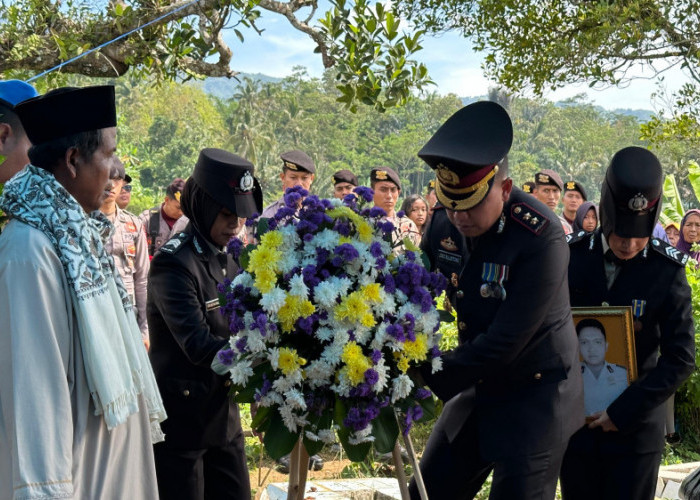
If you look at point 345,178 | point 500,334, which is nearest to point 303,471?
point 500,334

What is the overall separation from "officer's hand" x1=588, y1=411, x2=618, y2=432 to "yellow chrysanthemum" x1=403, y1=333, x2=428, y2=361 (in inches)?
50.2

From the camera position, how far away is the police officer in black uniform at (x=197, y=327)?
364 centimetres

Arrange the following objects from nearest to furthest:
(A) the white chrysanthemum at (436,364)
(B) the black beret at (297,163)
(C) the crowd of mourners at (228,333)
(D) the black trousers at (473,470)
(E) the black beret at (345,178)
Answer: (C) the crowd of mourners at (228,333) → (A) the white chrysanthemum at (436,364) → (D) the black trousers at (473,470) → (B) the black beret at (297,163) → (E) the black beret at (345,178)

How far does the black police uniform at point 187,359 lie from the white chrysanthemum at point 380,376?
98cm

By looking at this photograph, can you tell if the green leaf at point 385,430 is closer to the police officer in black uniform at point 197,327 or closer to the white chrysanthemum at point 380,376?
the white chrysanthemum at point 380,376

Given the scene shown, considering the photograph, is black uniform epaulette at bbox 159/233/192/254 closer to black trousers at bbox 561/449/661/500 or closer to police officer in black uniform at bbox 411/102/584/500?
police officer in black uniform at bbox 411/102/584/500

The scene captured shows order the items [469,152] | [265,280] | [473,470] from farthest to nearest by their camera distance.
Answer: [473,470], [469,152], [265,280]

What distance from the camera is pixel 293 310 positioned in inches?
110

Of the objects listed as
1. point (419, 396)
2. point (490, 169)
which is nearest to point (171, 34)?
point (490, 169)

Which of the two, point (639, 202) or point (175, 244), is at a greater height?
point (639, 202)

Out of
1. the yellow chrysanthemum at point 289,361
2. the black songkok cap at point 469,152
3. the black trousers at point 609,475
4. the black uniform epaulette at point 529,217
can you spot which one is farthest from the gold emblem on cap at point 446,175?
the black trousers at point 609,475

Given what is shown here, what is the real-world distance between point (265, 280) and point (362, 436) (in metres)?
0.63

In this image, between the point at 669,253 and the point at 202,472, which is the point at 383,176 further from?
the point at 202,472

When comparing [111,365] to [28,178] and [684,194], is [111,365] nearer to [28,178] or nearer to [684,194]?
[28,178]
